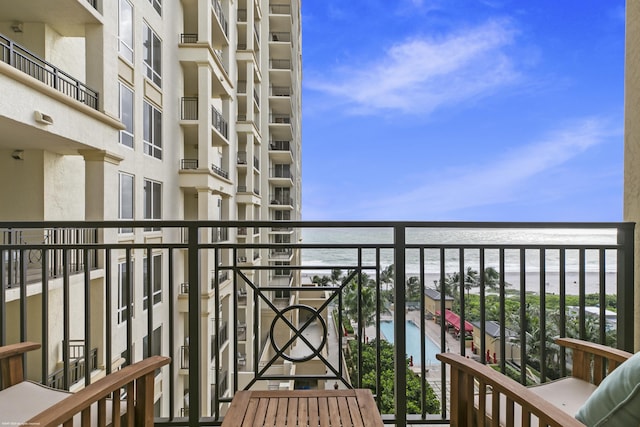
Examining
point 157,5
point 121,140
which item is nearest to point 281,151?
point 157,5

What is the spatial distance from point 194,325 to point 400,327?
3.26ft

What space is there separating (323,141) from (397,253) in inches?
1571

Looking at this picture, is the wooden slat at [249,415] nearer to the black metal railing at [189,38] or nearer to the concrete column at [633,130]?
the concrete column at [633,130]

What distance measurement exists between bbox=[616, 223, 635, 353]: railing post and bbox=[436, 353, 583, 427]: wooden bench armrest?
40.7 inches

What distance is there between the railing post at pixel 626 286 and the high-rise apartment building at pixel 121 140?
1.71 m

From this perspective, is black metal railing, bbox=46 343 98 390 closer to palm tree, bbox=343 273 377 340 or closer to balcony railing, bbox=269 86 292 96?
palm tree, bbox=343 273 377 340

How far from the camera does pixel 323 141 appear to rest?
4050 centimetres

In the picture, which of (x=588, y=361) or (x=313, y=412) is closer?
(x=313, y=412)

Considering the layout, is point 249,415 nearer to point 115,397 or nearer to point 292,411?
point 292,411

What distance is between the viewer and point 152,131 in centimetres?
742

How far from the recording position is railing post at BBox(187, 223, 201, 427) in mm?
1572

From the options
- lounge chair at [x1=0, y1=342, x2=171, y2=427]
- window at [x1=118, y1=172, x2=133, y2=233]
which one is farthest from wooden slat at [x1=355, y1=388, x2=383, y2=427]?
window at [x1=118, y1=172, x2=133, y2=233]

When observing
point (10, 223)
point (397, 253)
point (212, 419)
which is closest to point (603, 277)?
point (397, 253)

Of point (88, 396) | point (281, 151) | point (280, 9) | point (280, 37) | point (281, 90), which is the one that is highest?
point (280, 9)
